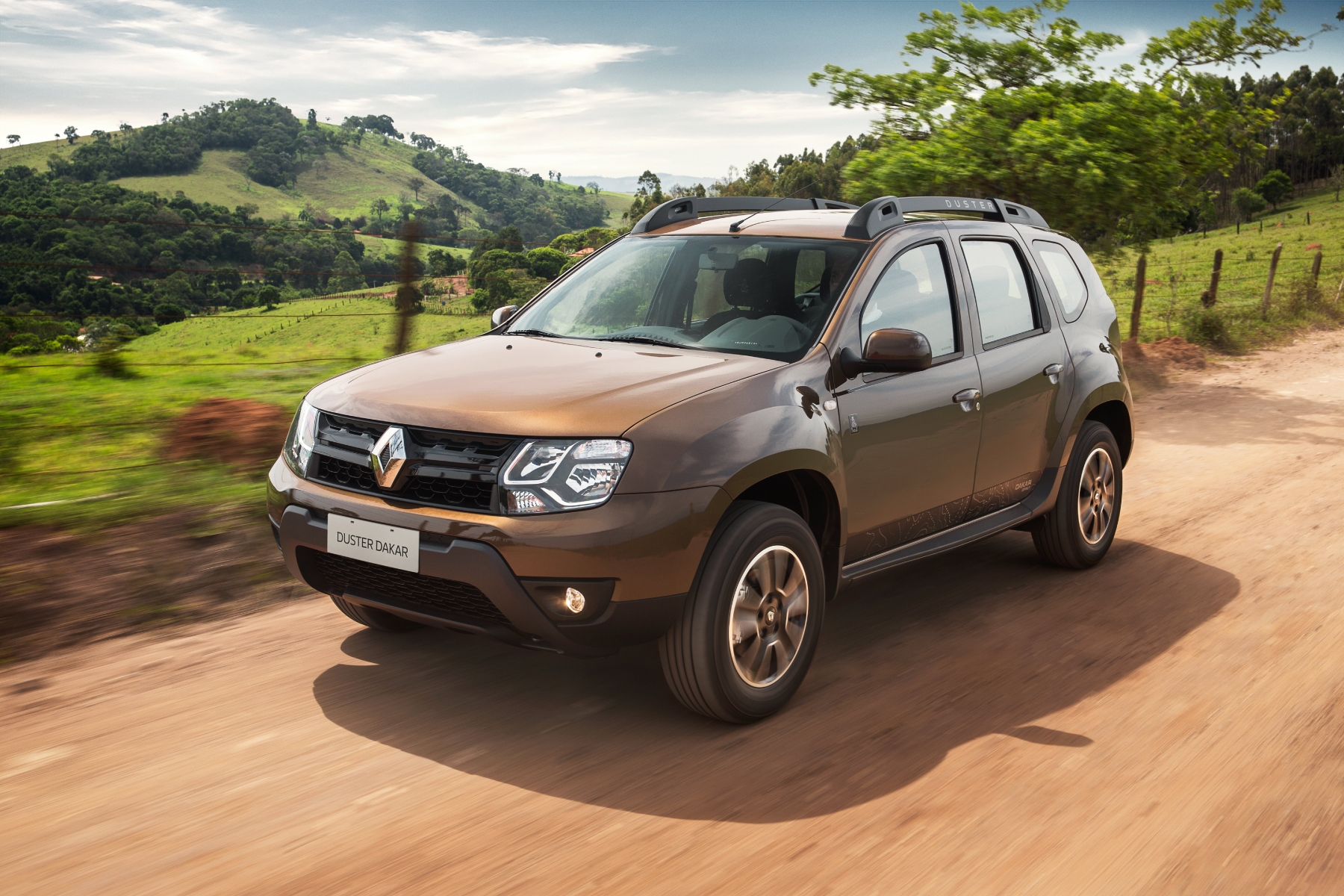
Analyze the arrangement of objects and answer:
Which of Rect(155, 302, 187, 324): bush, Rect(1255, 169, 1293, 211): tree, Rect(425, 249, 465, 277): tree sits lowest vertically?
Rect(155, 302, 187, 324): bush

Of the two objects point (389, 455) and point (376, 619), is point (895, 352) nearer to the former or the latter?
point (389, 455)

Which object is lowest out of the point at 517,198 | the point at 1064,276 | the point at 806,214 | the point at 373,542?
the point at 373,542

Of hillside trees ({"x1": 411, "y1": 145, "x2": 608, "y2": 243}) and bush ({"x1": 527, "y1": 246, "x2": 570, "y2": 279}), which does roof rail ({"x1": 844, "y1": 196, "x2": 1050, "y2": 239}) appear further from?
hillside trees ({"x1": 411, "y1": 145, "x2": 608, "y2": 243})

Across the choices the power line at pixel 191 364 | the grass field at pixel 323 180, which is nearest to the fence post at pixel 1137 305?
the power line at pixel 191 364

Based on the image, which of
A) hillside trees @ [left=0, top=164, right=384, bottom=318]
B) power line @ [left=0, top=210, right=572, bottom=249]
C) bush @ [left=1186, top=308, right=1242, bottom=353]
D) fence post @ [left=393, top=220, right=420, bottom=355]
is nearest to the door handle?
fence post @ [left=393, top=220, right=420, bottom=355]

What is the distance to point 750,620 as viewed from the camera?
3.84 meters

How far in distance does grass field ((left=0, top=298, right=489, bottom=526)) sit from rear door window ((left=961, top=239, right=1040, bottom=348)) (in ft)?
13.0

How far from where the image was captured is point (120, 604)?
4.95 metres

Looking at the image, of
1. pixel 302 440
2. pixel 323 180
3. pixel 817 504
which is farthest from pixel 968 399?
pixel 323 180

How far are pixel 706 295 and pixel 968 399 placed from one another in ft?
3.98

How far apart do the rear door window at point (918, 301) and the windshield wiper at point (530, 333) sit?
4.35ft

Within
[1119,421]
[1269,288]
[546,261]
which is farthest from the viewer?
[1269,288]

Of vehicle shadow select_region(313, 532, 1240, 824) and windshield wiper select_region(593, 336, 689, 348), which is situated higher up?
windshield wiper select_region(593, 336, 689, 348)

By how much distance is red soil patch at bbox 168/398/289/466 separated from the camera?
6.68 m
